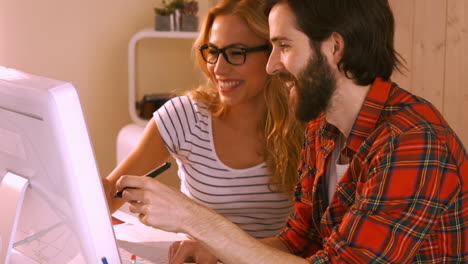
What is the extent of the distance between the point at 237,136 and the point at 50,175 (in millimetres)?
Answer: 1084

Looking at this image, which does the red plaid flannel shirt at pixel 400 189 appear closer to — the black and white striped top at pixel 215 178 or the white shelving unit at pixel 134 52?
the black and white striped top at pixel 215 178

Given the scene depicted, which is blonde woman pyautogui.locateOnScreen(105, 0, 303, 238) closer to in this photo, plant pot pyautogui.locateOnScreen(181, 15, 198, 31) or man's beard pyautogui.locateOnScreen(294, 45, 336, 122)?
man's beard pyautogui.locateOnScreen(294, 45, 336, 122)

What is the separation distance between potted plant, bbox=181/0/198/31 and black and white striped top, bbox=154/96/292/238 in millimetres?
1129

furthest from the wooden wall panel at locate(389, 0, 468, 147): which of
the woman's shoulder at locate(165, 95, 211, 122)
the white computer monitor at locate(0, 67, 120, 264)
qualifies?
the white computer monitor at locate(0, 67, 120, 264)

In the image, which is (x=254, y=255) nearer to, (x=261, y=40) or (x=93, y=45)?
(x=261, y=40)

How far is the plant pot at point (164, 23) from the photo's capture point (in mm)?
3035

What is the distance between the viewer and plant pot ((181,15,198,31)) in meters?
3.08

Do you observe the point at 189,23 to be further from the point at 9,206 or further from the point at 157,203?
the point at 9,206

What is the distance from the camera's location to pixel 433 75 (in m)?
2.19

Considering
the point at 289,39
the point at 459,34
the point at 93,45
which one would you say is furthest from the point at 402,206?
the point at 93,45

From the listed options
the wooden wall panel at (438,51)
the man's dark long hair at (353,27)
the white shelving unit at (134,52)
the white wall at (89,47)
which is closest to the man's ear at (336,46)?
the man's dark long hair at (353,27)

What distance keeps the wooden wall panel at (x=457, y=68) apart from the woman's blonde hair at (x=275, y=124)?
1.76 feet

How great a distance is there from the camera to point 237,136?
78.2 inches

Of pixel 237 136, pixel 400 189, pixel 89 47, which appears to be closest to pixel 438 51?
pixel 237 136
